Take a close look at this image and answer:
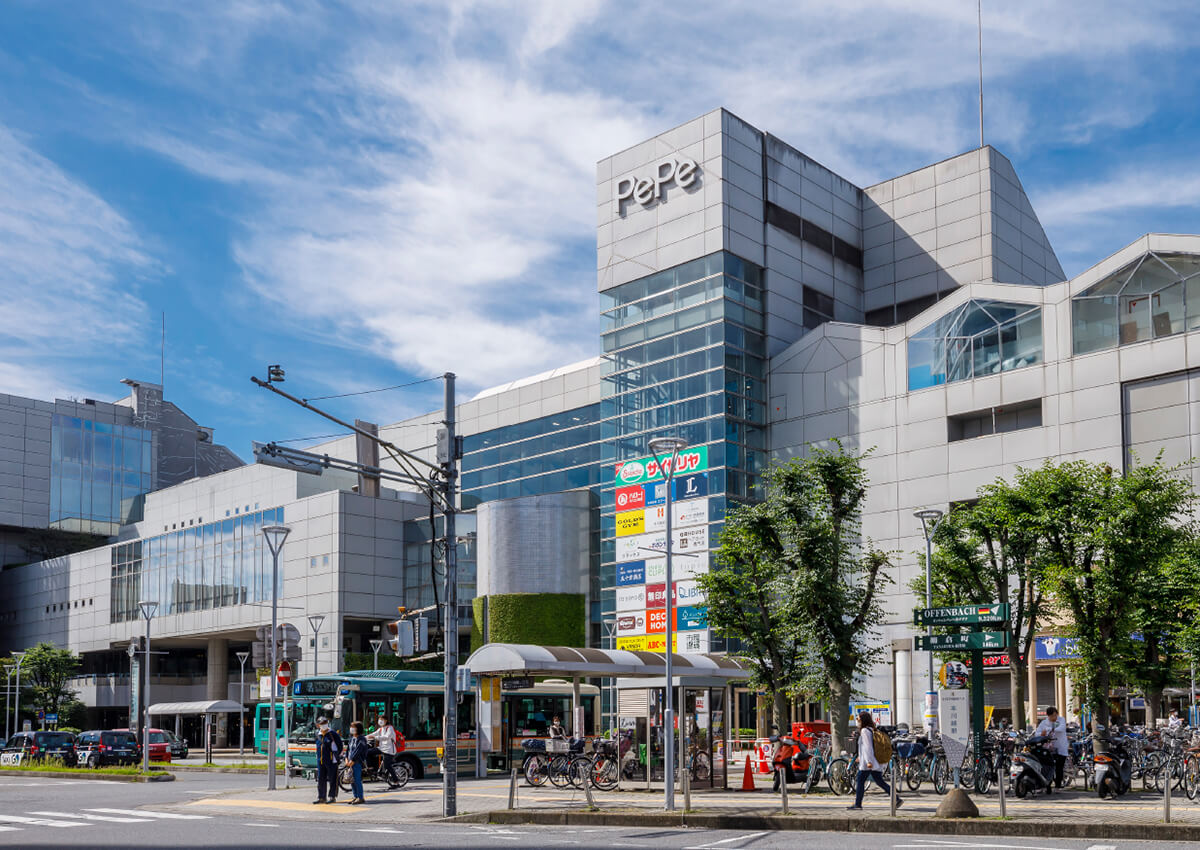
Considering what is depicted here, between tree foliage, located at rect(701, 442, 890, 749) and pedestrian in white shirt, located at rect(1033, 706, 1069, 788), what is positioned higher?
tree foliage, located at rect(701, 442, 890, 749)

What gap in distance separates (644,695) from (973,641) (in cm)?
1138

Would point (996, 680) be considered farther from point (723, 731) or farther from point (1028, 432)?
point (723, 731)

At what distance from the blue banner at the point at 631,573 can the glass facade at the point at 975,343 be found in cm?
1557

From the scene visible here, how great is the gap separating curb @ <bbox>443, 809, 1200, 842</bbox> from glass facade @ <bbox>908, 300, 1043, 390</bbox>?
37342 mm

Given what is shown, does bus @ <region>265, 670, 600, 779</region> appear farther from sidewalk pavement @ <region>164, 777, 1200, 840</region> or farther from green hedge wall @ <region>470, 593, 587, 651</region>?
green hedge wall @ <region>470, 593, 587, 651</region>

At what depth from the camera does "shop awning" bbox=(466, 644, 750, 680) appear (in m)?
32.2

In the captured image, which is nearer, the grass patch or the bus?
the bus

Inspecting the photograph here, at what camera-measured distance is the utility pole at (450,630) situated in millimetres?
24641

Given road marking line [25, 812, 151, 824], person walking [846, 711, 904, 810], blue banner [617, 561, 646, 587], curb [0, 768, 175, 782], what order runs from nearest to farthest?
1. person walking [846, 711, 904, 810]
2. road marking line [25, 812, 151, 824]
3. curb [0, 768, 175, 782]
4. blue banner [617, 561, 646, 587]

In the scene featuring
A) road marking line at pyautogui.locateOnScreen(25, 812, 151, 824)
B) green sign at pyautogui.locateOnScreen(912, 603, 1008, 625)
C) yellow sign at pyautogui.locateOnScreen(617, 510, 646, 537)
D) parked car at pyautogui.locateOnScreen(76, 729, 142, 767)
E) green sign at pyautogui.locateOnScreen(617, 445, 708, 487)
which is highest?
green sign at pyautogui.locateOnScreen(617, 445, 708, 487)

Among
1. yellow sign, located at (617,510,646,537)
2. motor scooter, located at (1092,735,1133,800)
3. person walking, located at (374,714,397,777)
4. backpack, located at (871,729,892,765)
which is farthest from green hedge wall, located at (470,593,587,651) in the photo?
motor scooter, located at (1092,735,1133,800)

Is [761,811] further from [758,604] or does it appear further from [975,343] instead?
[975,343]

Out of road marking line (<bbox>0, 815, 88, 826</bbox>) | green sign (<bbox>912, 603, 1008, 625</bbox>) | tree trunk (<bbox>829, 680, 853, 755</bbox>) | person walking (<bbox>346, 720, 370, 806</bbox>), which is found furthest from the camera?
tree trunk (<bbox>829, 680, 853, 755</bbox>)

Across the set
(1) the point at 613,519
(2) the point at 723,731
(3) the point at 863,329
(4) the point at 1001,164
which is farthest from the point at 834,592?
(4) the point at 1001,164
